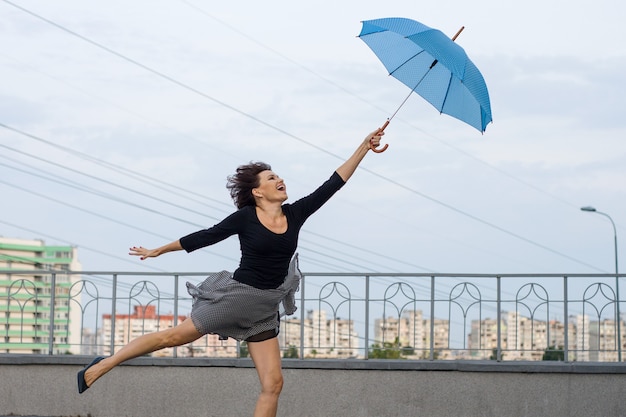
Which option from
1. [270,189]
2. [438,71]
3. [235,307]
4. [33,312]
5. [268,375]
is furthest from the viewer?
[33,312]

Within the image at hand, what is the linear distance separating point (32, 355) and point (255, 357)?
20.4 ft

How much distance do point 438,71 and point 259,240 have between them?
196 cm

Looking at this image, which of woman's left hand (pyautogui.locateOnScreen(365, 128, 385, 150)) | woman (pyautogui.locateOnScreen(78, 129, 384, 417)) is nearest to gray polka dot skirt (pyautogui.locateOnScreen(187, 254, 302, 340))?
woman (pyautogui.locateOnScreen(78, 129, 384, 417))

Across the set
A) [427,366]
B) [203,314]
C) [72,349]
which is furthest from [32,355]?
[203,314]

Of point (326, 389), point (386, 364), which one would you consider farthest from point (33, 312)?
point (386, 364)

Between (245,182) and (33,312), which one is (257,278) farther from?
(33,312)

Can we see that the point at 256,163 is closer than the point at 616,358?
Yes

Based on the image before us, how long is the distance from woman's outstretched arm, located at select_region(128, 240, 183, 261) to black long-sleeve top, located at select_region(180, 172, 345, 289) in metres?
0.04

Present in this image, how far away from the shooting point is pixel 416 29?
787cm

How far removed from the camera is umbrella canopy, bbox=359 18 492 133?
7.71 meters

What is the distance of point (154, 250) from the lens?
711 centimetres

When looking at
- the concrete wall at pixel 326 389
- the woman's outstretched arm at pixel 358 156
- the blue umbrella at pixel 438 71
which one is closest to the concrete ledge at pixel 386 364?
the concrete wall at pixel 326 389

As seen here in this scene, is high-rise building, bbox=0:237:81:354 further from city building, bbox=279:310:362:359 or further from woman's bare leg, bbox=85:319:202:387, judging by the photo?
woman's bare leg, bbox=85:319:202:387

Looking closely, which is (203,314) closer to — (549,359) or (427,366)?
(427,366)
